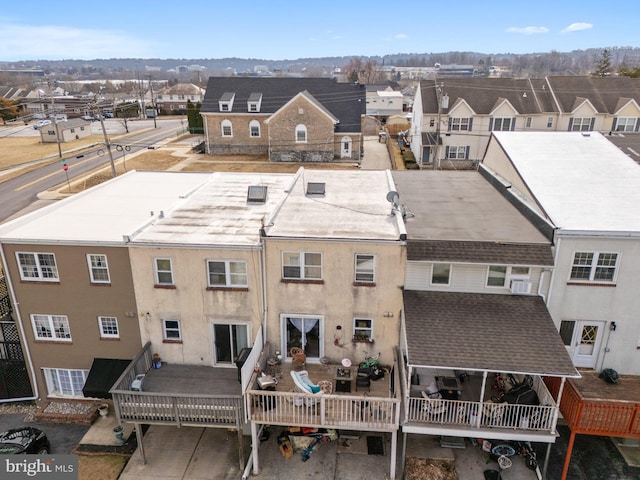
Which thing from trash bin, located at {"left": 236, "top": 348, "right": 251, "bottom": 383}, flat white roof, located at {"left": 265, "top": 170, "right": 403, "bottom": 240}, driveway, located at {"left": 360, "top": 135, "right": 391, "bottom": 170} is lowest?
driveway, located at {"left": 360, "top": 135, "right": 391, "bottom": 170}

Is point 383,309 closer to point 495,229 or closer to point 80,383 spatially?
point 495,229

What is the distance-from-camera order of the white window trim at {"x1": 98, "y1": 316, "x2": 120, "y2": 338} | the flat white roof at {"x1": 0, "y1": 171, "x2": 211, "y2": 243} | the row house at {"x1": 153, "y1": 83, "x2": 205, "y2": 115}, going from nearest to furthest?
the flat white roof at {"x1": 0, "y1": 171, "x2": 211, "y2": 243} < the white window trim at {"x1": 98, "y1": 316, "x2": 120, "y2": 338} < the row house at {"x1": 153, "y1": 83, "x2": 205, "y2": 115}

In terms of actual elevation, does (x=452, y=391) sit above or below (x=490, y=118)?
below

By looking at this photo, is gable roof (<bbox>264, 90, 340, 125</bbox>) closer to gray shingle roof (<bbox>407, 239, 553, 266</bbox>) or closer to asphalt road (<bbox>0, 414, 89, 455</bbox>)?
gray shingle roof (<bbox>407, 239, 553, 266</bbox>)

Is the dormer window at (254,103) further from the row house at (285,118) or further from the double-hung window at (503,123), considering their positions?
the double-hung window at (503,123)

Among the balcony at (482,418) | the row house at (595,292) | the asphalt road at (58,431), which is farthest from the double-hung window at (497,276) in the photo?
the asphalt road at (58,431)

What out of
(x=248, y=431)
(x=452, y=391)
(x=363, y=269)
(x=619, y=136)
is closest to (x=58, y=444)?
(x=248, y=431)

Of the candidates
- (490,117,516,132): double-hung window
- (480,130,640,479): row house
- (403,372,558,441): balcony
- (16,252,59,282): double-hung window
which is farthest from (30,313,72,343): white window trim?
(490,117,516,132): double-hung window
